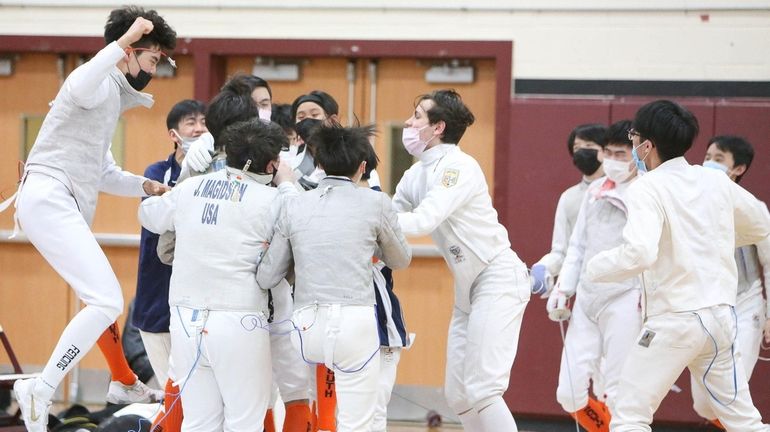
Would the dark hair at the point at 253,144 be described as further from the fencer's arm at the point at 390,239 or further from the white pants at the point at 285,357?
the white pants at the point at 285,357

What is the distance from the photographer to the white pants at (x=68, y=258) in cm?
433

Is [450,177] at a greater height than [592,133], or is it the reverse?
[592,133]

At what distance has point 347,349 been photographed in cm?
399

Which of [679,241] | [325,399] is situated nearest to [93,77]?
[325,399]

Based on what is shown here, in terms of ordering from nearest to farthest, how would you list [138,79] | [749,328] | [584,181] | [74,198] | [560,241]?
[74,198], [138,79], [749,328], [560,241], [584,181]

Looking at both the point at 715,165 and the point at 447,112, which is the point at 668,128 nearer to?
the point at 447,112

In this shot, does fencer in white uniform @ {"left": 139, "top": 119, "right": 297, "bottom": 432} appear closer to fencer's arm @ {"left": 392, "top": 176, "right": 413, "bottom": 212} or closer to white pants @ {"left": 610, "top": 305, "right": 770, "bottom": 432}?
fencer's arm @ {"left": 392, "top": 176, "right": 413, "bottom": 212}

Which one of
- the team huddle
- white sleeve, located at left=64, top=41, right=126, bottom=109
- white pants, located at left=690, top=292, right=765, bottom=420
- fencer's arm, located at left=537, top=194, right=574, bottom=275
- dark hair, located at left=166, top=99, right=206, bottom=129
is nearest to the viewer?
the team huddle

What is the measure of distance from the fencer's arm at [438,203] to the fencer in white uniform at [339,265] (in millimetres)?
166

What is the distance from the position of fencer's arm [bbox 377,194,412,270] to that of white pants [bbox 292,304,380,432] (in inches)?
8.9

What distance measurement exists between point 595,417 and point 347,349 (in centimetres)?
199

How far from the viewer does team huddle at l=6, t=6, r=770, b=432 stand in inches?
159

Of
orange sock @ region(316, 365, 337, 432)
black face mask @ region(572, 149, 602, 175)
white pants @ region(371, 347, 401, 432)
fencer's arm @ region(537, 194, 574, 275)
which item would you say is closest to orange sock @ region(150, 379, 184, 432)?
orange sock @ region(316, 365, 337, 432)

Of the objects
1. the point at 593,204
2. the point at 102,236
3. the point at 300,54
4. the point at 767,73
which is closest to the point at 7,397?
the point at 102,236
